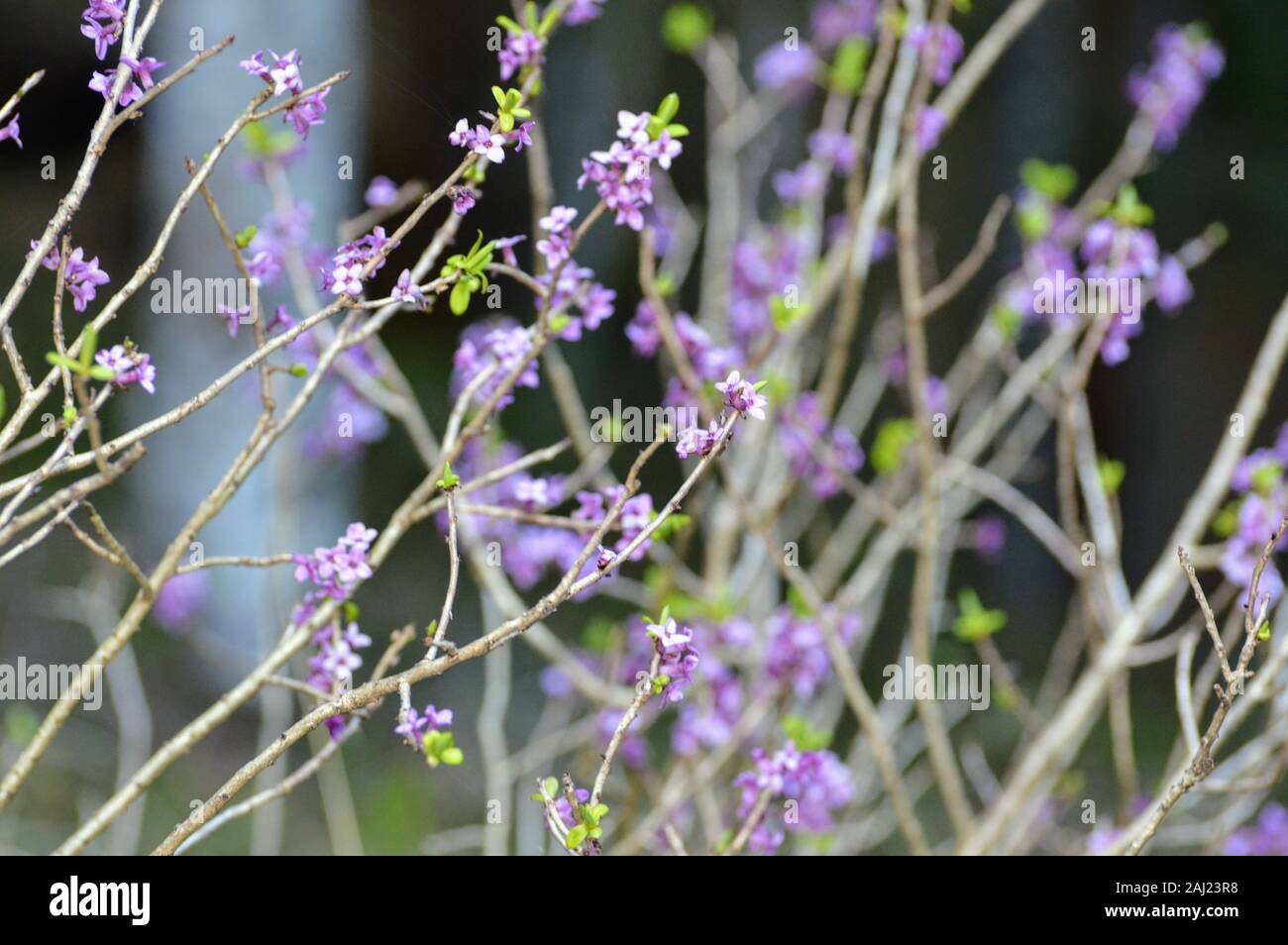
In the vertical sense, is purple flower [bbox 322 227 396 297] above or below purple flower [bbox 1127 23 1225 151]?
below

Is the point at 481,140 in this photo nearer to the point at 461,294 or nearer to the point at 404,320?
→ the point at 461,294

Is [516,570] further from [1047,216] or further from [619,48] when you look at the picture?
[619,48]

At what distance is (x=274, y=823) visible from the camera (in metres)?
2.77

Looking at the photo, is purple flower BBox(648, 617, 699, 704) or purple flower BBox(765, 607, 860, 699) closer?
purple flower BBox(648, 617, 699, 704)

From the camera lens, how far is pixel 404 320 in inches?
141

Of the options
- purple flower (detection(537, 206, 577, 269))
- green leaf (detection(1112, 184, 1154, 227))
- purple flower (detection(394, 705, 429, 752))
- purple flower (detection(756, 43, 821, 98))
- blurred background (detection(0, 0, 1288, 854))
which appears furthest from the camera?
blurred background (detection(0, 0, 1288, 854))

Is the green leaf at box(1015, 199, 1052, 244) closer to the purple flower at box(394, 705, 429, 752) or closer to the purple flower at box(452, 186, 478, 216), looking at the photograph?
the purple flower at box(452, 186, 478, 216)

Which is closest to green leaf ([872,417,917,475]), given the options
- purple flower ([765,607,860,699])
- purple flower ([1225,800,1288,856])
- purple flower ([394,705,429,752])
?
purple flower ([765,607,860,699])

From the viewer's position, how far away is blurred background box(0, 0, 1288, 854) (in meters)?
3.26

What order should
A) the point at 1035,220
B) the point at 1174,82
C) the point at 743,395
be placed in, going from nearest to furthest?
the point at 743,395
the point at 1035,220
the point at 1174,82

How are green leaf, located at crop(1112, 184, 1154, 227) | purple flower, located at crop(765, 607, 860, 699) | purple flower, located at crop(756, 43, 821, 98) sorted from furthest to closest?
purple flower, located at crop(756, 43, 821, 98)
purple flower, located at crop(765, 607, 860, 699)
green leaf, located at crop(1112, 184, 1154, 227)

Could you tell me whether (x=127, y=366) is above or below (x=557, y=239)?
below

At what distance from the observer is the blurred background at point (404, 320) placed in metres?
3.26

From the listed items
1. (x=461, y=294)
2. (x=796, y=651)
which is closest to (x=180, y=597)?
(x=796, y=651)
